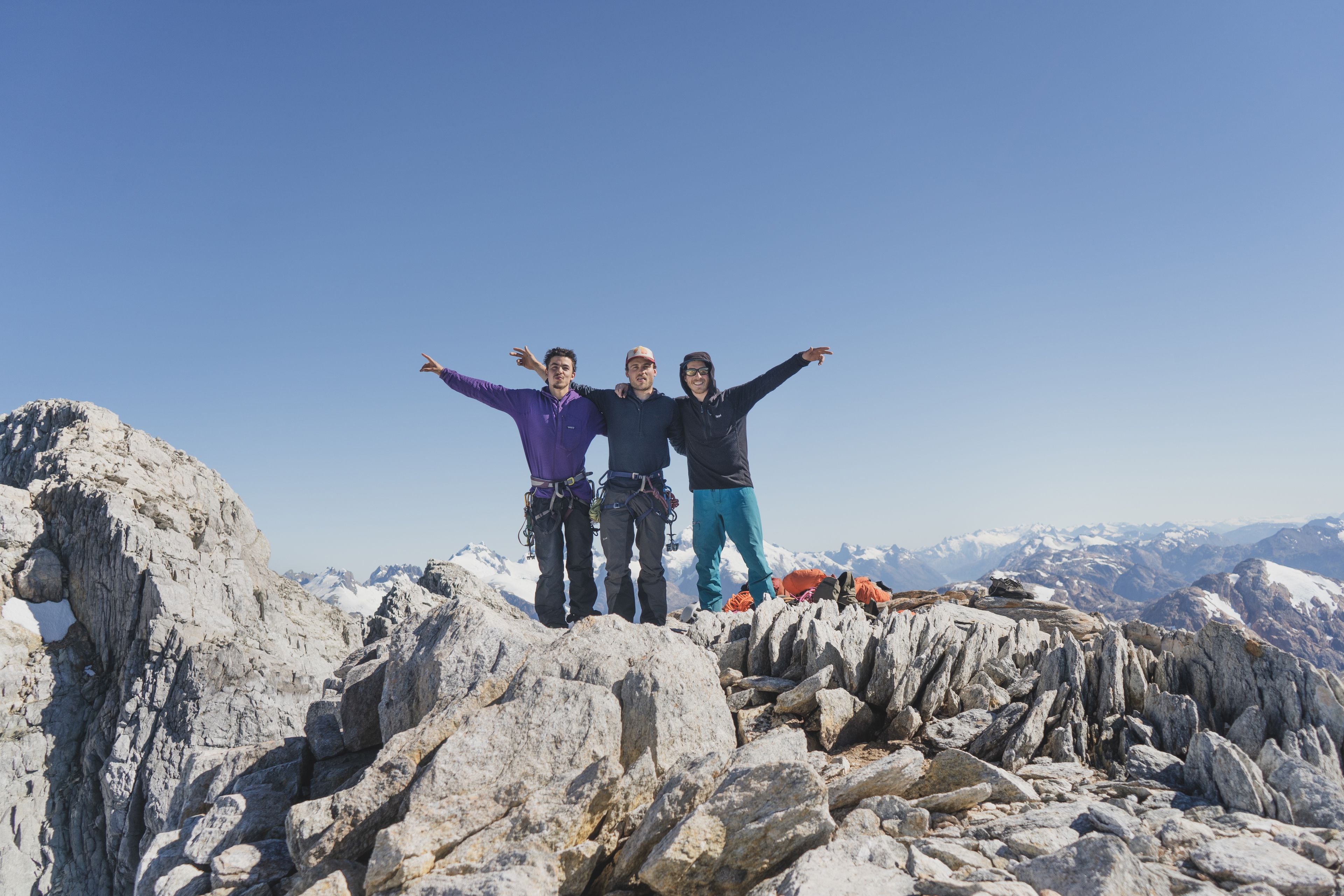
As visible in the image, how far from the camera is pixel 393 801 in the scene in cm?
573

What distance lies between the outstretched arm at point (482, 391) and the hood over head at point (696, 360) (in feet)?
12.6

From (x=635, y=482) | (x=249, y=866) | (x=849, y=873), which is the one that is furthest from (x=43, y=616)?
(x=849, y=873)

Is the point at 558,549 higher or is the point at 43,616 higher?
the point at 558,549

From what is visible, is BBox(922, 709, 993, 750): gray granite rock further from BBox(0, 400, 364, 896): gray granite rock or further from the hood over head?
BBox(0, 400, 364, 896): gray granite rock

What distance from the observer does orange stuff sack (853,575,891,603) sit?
1634cm

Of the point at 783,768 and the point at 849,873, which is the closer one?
the point at 849,873

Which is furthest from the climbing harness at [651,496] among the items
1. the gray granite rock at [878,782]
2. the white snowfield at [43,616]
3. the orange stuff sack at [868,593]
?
the white snowfield at [43,616]

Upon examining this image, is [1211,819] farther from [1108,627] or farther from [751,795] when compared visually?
[1108,627]

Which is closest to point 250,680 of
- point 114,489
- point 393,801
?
point 114,489

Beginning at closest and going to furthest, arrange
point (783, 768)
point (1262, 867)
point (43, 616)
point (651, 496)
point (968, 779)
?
point (1262, 867) < point (783, 768) < point (968, 779) < point (651, 496) < point (43, 616)

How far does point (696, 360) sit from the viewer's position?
47.9ft

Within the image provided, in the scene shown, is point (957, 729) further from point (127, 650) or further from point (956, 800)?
point (127, 650)

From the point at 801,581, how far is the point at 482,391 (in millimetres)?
10708

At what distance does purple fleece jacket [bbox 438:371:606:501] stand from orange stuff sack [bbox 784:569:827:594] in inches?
302
